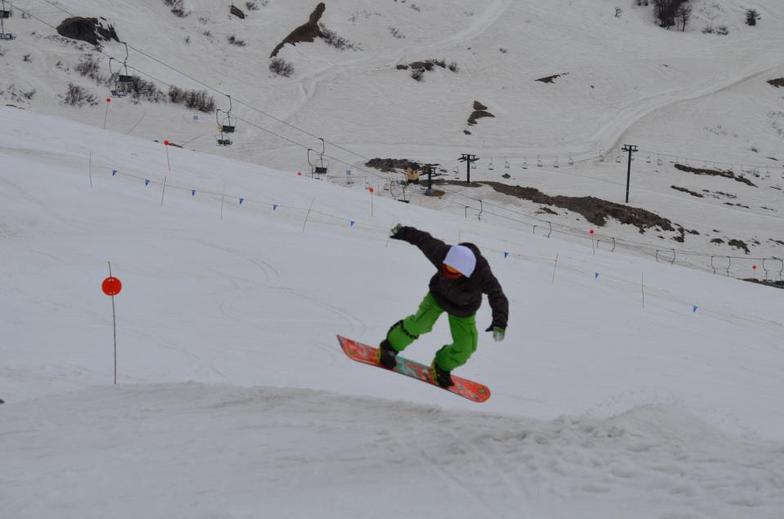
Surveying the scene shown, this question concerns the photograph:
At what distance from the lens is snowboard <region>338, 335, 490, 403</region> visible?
300 inches

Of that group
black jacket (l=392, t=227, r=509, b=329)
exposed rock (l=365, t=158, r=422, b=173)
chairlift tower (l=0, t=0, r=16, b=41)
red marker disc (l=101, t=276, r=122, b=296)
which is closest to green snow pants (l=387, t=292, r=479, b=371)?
black jacket (l=392, t=227, r=509, b=329)

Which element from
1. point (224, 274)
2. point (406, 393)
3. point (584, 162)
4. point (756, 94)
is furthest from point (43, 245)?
point (756, 94)

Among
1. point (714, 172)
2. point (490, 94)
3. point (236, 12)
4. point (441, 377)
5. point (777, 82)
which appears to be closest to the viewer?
point (441, 377)

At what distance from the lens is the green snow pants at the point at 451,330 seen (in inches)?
279

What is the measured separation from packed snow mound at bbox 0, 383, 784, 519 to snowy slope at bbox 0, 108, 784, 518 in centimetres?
2

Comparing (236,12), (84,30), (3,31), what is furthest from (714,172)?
(3,31)

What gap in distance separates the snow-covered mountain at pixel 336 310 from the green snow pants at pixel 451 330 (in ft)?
2.42

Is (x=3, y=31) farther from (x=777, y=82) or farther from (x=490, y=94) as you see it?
(x=777, y=82)

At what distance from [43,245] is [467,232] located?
45.4ft

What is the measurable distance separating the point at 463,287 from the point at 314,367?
3547 millimetres

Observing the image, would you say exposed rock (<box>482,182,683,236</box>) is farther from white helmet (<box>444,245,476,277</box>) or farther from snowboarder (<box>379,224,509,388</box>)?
white helmet (<box>444,245,476,277</box>)

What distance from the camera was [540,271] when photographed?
20094 mm

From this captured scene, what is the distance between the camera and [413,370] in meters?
7.67

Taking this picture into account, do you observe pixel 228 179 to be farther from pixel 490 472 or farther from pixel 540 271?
pixel 490 472
